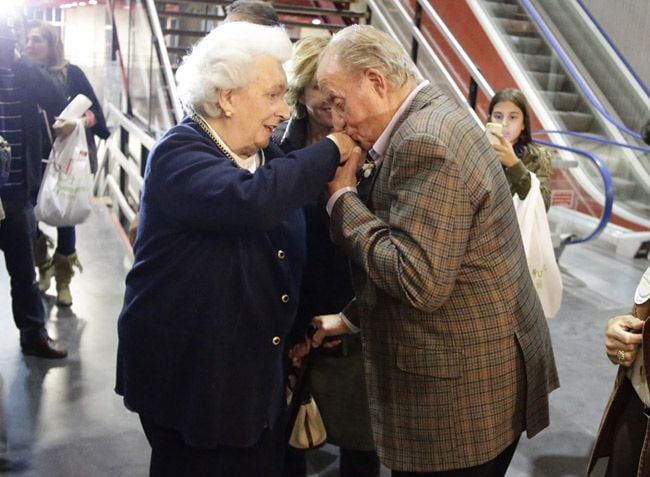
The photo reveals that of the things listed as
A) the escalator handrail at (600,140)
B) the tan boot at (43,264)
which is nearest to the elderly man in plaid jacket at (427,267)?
the tan boot at (43,264)

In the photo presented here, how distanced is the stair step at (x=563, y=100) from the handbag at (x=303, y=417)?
18.3 ft

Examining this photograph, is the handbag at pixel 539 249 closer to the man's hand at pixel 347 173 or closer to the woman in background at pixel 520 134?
the woman in background at pixel 520 134

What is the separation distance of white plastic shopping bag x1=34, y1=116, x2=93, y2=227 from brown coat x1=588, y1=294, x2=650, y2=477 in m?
3.29

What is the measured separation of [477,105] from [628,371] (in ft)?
16.2

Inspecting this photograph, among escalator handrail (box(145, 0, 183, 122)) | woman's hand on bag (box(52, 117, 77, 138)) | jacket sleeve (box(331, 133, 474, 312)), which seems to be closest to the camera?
jacket sleeve (box(331, 133, 474, 312))

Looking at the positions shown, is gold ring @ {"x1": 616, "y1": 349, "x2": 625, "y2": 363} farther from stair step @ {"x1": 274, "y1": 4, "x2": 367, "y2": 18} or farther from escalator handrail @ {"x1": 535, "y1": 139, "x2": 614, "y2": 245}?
stair step @ {"x1": 274, "y1": 4, "x2": 367, "y2": 18}

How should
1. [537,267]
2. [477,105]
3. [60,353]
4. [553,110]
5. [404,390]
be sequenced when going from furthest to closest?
[553,110], [477,105], [60,353], [537,267], [404,390]

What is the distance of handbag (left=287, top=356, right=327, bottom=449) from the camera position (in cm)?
221

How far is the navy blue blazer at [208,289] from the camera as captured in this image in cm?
158

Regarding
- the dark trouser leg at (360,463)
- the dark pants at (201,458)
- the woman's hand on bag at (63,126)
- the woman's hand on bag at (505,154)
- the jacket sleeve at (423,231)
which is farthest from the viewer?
the woman's hand on bag at (63,126)

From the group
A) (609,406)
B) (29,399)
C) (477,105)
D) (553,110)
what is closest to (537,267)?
(609,406)

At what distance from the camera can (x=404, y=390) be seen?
1.67 metres

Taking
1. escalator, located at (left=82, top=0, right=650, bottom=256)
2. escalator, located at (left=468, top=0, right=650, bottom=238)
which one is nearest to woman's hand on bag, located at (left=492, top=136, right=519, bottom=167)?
escalator, located at (left=82, top=0, right=650, bottom=256)

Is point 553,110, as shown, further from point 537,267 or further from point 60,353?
point 60,353
